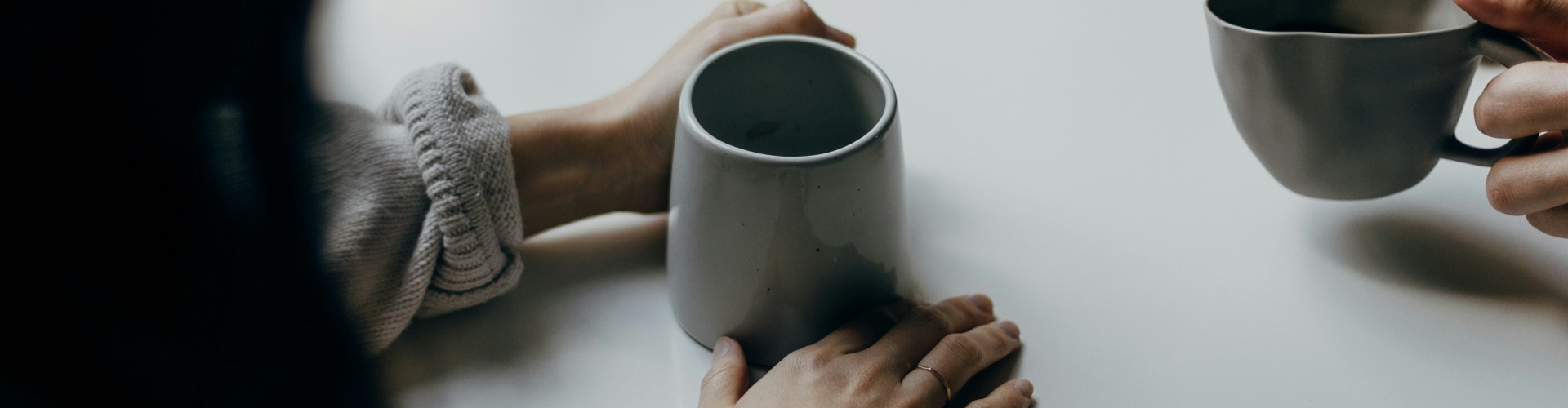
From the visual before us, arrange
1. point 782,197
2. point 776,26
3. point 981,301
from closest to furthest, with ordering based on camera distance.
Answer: point 782,197, point 981,301, point 776,26

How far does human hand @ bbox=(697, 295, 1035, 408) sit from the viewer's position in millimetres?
388

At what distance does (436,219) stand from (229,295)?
0.09 m

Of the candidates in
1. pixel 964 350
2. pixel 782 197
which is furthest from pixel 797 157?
pixel 964 350

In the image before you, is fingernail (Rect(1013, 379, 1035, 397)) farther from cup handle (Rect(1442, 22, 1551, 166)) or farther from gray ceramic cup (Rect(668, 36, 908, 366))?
cup handle (Rect(1442, 22, 1551, 166))

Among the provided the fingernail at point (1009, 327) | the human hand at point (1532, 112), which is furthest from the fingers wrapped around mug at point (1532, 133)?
the fingernail at point (1009, 327)

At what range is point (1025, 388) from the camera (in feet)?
1.33

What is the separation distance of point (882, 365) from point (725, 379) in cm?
7

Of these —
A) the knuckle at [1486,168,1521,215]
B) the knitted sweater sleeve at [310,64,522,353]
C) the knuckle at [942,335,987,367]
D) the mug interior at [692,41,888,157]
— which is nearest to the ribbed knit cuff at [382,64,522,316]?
the knitted sweater sleeve at [310,64,522,353]

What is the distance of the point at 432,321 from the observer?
1.55ft

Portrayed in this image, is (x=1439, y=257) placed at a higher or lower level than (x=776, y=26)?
lower

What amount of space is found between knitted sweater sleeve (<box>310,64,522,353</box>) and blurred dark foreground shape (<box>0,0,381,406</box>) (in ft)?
0.05

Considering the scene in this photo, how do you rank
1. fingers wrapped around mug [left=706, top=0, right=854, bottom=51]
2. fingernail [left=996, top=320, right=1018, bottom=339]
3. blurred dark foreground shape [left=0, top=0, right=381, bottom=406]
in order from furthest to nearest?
fingers wrapped around mug [left=706, top=0, right=854, bottom=51] < fingernail [left=996, top=320, right=1018, bottom=339] < blurred dark foreground shape [left=0, top=0, right=381, bottom=406]

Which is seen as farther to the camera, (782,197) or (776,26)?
(776,26)

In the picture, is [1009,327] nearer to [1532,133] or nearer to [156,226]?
[1532,133]
